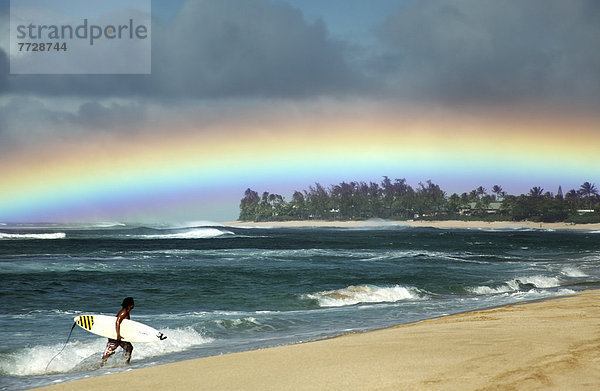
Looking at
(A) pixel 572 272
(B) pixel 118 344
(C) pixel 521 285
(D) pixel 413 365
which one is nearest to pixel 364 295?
(C) pixel 521 285

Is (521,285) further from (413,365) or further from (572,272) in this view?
(413,365)

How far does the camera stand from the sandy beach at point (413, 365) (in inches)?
281

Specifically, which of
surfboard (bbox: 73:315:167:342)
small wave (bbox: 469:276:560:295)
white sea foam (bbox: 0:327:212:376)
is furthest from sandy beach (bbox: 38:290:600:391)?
small wave (bbox: 469:276:560:295)

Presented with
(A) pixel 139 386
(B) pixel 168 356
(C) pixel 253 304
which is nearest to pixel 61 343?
(B) pixel 168 356

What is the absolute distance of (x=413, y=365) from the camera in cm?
812

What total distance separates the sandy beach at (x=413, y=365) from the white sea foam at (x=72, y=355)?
2457 millimetres

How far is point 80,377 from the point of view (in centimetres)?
984

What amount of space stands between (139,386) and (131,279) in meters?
21.3

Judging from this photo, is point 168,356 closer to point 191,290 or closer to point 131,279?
point 191,290

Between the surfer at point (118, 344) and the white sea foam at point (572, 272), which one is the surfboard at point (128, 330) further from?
the white sea foam at point (572, 272)

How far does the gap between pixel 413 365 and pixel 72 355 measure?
7.38 meters

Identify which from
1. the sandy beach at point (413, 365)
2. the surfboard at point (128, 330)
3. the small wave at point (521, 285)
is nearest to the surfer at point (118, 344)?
the surfboard at point (128, 330)

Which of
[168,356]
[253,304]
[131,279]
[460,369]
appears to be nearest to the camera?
[460,369]

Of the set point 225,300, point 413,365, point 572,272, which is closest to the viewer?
point 413,365
